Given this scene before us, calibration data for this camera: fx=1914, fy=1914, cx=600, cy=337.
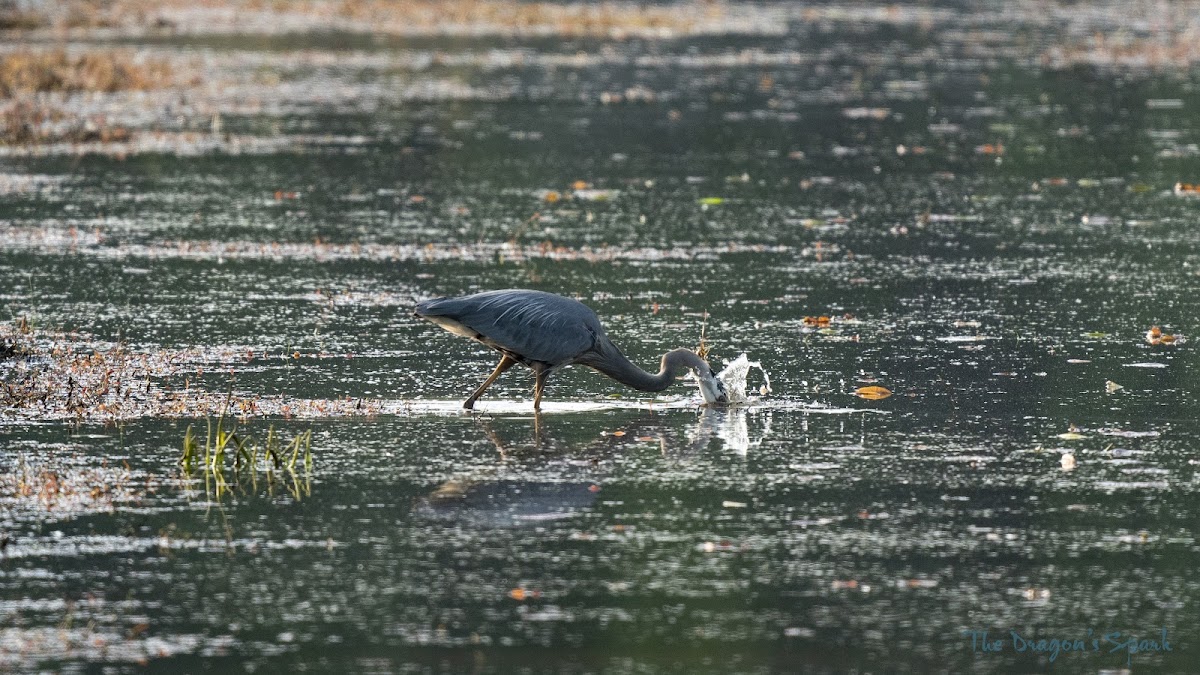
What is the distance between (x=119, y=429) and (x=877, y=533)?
3.98 m

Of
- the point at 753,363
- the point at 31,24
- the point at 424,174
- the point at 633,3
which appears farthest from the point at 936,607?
the point at 633,3

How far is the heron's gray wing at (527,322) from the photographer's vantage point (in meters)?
10.0

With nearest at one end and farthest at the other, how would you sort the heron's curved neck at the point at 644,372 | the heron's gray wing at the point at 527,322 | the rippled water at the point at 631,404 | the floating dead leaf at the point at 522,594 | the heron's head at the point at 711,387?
1. the rippled water at the point at 631,404
2. the floating dead leaf at the point at 522,594
3. the heron's gray wing at the point at 527,322
4. the heron's curved neck at the point at 644,372
5. the heron's head at the point at 711,387

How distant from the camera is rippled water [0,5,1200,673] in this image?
269 inches

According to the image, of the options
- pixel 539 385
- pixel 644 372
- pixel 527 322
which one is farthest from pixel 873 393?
pixel 527 322

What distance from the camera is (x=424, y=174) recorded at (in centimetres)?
1964

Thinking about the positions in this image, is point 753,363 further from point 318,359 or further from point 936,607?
point 936,607

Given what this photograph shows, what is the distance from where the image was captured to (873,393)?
1042 centimetres

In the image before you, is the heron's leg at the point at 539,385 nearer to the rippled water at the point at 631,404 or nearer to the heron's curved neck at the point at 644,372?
the rippled water at the point at 631,404

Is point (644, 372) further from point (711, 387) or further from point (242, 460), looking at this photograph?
point (242, 460)

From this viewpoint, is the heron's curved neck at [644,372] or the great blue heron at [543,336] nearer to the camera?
the great blue heron at [543,336]

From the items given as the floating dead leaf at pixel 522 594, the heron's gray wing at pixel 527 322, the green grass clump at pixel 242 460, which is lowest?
the floating dead leaf at pixel 522 594

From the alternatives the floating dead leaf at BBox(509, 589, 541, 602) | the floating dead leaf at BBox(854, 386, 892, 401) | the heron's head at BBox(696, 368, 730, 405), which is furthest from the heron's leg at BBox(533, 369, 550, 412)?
the floating dead leaf at BBox(509, 589, 541, 602)

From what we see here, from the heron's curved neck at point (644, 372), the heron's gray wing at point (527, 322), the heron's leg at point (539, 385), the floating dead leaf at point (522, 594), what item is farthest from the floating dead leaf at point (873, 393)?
the floating dead leaf at point (522, 594)
